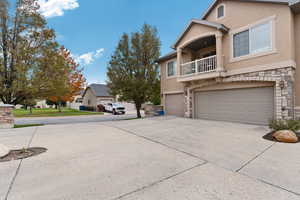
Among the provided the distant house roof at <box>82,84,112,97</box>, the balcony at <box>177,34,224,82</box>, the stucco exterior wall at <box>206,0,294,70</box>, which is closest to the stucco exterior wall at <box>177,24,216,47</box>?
the balcony at <box>177,34,224,82</box>

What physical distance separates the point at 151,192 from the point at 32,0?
12.8 meters

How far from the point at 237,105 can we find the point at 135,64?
331 inches

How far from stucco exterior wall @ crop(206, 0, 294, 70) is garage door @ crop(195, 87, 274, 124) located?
5.18 ft

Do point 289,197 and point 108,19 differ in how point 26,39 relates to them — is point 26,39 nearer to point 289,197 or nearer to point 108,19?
point 108,19

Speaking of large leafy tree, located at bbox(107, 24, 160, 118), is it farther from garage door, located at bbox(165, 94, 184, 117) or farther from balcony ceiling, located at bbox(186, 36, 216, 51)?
balcony ceiling, located at bbox(186, 36, 216, 51)

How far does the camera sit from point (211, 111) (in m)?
10.4

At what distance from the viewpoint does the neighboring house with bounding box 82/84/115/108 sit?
2748 centimetres

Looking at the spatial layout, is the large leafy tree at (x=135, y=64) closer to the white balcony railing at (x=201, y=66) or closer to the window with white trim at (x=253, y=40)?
the white balcony railing at (x=201, y=66)

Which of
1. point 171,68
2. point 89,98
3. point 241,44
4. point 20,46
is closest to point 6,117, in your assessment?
point 20,46

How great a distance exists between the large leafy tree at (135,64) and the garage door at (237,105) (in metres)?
4.50

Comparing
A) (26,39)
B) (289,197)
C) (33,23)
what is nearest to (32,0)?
(33,23)

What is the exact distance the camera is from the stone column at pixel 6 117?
817cm

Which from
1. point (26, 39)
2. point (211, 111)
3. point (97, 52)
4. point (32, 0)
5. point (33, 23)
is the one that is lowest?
point (211, 111)

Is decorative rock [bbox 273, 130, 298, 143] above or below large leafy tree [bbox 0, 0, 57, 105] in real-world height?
below
